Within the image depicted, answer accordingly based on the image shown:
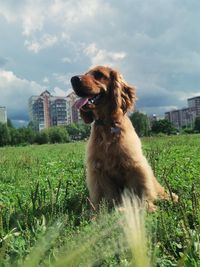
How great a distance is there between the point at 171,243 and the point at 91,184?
9.85ft

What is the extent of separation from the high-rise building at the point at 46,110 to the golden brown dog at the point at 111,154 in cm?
16470

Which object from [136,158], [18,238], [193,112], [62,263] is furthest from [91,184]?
[193,112]

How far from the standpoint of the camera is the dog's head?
6.66 m

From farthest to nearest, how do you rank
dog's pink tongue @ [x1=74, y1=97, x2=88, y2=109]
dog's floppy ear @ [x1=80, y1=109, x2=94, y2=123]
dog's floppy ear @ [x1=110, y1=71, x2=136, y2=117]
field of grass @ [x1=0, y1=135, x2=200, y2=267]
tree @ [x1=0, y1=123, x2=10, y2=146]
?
1. tree @ [x1=0, y1=123, x2=10, y2=146]
2. dog's floppy ear @ [x1=80, y1=109, x2=94, y2=123]
3. dog's floppy ear @ [x1=110, y1=71, x2=136, y2=117]
4. dog's pink tongue @ [x1=74, y1=97, x2=88, y2=109]
5. field of grass @ [x1=0, y1=135, x2=200, y2=267]

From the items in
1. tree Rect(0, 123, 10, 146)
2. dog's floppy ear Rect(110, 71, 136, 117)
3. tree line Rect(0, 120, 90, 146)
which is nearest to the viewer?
dog's floppy ear Rect(110, 71, 136, 117)

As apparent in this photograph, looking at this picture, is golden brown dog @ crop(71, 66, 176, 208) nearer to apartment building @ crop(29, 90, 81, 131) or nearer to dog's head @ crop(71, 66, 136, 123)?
dog's head @ crop(71, 66, 136, 123)

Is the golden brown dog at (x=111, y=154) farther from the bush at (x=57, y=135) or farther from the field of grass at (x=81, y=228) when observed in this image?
the bush at (x=57, y=135)

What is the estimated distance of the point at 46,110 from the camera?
183 m

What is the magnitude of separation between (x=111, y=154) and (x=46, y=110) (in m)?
179

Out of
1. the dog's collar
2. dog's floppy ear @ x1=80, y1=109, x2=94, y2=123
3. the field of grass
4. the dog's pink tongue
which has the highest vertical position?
the dog's pink tongue

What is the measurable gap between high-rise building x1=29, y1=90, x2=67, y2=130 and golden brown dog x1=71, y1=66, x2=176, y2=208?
16470cm

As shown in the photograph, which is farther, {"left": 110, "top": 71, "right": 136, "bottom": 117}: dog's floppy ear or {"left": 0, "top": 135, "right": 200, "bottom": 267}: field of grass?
{"left": 110, "top": 71, "right": 136, "bottom": 117}: dog's floppy ear

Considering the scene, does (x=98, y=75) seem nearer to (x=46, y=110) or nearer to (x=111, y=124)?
(x=111, y=124)

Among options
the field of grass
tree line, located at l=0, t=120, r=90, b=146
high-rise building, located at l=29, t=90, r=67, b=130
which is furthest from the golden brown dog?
high-rise building, located at l=29, t=90, r=67, b=130
